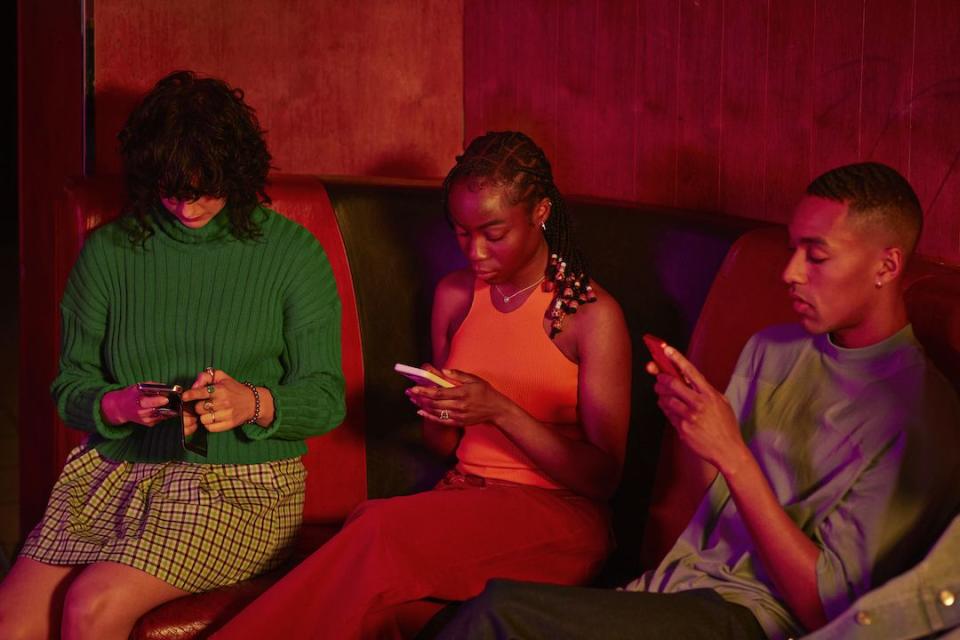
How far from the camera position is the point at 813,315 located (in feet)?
5.77

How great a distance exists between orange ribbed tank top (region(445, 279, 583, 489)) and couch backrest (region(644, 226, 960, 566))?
224 millimetres

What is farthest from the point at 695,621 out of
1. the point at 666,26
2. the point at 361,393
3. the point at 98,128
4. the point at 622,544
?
the point at 98,128

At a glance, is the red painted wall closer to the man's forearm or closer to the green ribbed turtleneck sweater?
the green ribbed turtleneck sweater

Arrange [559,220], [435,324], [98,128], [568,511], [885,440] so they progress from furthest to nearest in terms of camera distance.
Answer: [98,128]
[435,324]
[559,220]
[568,511]
[885,440]

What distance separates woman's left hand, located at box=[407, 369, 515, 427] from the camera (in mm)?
2178

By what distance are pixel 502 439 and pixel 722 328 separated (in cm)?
51

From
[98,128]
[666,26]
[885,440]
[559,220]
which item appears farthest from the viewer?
[98,128]

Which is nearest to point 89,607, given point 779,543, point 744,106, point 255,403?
point 255,403

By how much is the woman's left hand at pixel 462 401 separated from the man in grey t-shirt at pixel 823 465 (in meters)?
0.50

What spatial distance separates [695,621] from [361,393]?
1.39 meters

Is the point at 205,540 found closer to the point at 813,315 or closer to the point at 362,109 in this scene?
the point at 813,315

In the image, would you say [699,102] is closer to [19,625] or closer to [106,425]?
[106,425]

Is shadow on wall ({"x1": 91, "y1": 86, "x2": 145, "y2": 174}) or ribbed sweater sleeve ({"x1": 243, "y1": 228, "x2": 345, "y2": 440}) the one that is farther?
shadow on wall ({"x1": 91, "y1": 86, "x2": 145, "y2": 174})

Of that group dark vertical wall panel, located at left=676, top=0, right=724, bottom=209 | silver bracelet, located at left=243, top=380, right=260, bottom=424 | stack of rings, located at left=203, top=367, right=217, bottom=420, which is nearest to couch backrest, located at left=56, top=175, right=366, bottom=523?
silver bracelet, located at left=243, top=380, right=260, bottom=424
